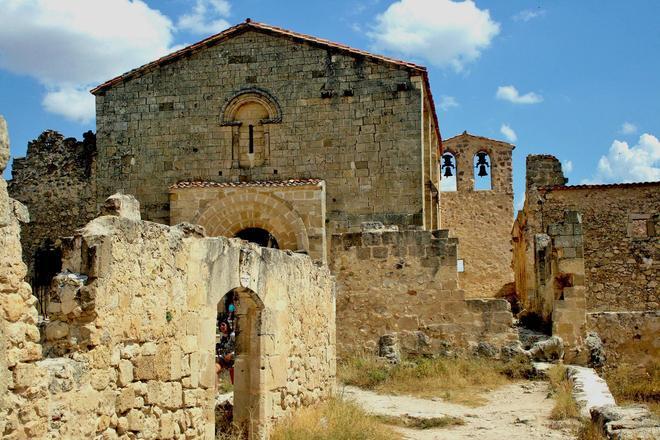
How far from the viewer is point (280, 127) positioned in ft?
62.4

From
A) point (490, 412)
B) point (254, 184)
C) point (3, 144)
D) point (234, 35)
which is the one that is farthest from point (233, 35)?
point (3, 144)

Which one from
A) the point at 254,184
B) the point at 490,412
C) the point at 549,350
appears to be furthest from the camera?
the point at 254,184

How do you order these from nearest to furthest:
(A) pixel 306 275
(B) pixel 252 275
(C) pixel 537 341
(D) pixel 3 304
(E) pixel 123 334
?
(D) pixel 3 304 → (E) pixel 123 334 → (B) pixel 252 275 → (A) pixel 306 275 → (C) pixel 537 341

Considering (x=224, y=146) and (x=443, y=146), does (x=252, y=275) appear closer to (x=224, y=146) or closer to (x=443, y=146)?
(x=224, y=146)

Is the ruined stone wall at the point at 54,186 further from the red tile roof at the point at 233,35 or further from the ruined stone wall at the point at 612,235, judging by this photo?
the ruined stone wall at the point at 612,235

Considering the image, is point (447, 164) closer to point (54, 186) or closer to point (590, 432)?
point (54, 186)

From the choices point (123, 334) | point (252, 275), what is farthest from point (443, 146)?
point (123, 334)

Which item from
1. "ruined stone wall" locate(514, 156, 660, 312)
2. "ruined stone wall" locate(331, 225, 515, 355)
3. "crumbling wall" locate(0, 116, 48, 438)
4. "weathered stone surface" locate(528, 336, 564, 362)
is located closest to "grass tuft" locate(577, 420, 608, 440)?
"weathered stone surface" locate(528, 336, 564, 362)

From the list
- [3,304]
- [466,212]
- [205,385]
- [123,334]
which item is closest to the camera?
[3,304]

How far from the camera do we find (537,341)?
1283 centimetres

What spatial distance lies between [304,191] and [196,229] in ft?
38.5

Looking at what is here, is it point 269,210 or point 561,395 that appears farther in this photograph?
point 269,210

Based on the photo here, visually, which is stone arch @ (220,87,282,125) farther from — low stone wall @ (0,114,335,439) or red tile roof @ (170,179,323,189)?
low stone wall @ (0,114,335,439)

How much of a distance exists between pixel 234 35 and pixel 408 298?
9.56 meters
